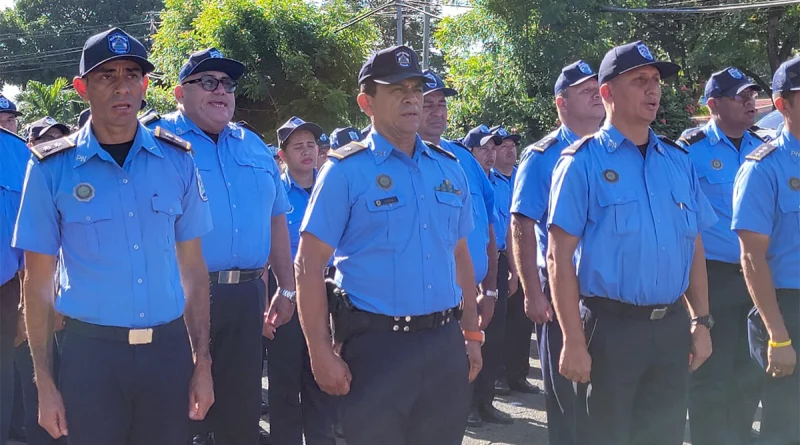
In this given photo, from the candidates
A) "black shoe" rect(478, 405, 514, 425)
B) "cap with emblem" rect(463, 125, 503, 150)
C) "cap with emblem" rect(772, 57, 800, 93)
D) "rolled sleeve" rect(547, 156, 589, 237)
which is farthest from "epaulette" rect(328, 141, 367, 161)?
"cap with emblem" rect(463, 125, 503, 150)

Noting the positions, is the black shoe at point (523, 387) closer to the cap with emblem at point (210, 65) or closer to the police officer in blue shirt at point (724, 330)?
the police officer in blue shirt at point (724, 330)

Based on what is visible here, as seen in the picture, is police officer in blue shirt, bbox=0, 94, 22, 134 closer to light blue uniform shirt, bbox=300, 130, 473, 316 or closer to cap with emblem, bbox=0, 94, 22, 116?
cap with emblem, bbox=0, 94, 22, 116

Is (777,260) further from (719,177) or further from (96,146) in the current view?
(96,146)

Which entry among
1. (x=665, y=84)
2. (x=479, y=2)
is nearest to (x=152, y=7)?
(x=479, y=2)

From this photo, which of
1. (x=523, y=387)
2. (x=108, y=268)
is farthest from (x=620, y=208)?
(x=523, y=387)

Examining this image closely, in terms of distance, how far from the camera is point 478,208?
495 centimetres

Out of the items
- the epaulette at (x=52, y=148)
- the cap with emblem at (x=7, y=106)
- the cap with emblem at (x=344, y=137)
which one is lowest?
the epaulette at (x=52, y=148)

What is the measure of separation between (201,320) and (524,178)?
2.11 meters

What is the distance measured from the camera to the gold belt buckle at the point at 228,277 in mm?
3766

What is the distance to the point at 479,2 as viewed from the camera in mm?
15797

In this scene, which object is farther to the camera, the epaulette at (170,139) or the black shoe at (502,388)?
the black shoe at (502,388)

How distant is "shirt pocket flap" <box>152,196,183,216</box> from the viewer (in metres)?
2.72

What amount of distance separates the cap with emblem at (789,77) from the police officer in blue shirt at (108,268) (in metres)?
2.92

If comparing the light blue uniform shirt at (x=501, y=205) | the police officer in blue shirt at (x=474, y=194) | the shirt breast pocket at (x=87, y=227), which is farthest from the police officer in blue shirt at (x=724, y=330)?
the shirt breast pocket at (x=87, y=227)
